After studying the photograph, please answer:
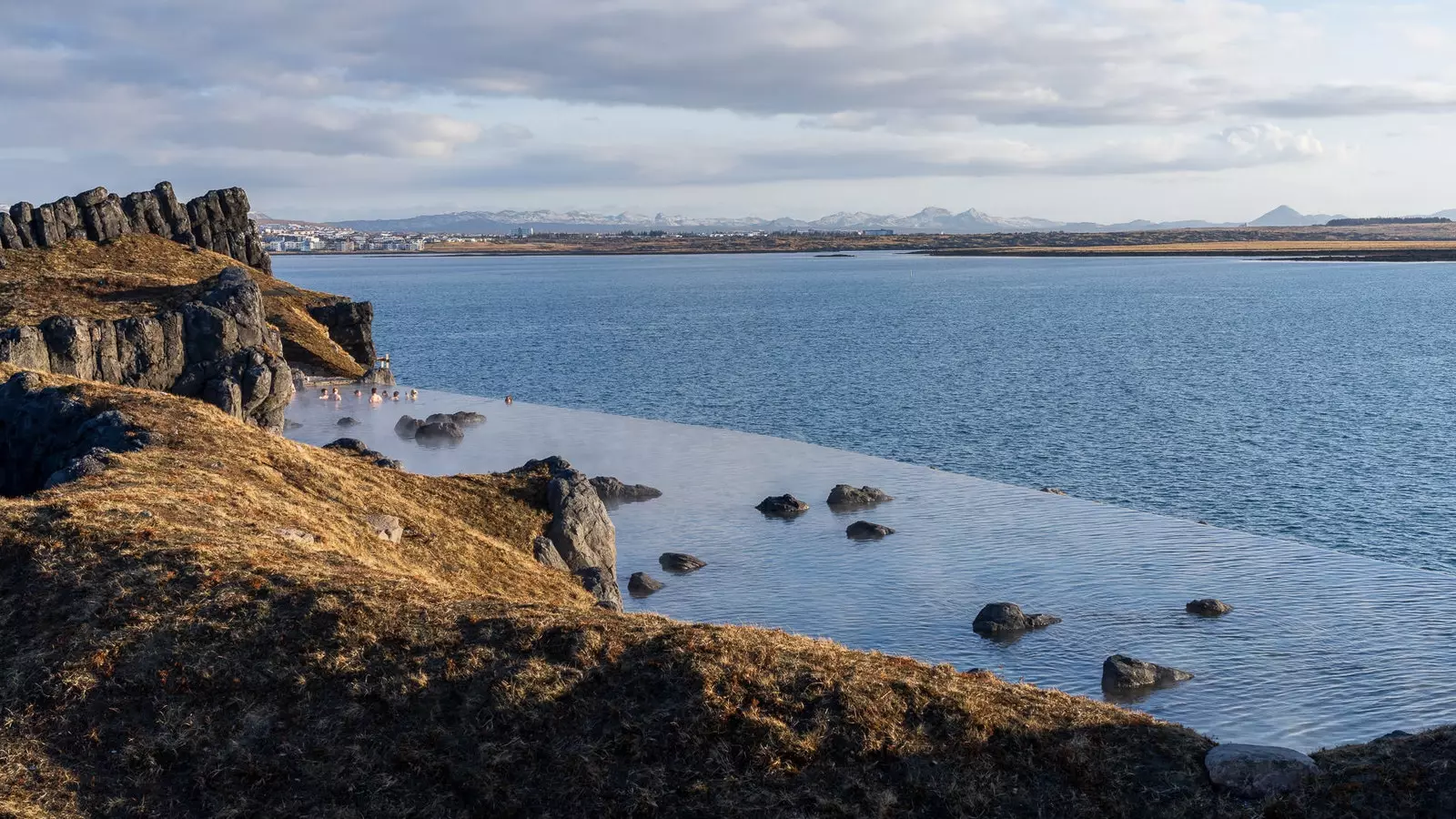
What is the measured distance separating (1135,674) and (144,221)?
125 metres

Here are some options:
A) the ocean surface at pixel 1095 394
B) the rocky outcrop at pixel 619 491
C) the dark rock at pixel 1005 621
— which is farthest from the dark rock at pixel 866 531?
the rocky outcrop at pixel 619 491

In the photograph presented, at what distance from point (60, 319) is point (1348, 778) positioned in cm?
7115

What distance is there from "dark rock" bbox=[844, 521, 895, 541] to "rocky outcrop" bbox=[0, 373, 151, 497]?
30.7 m

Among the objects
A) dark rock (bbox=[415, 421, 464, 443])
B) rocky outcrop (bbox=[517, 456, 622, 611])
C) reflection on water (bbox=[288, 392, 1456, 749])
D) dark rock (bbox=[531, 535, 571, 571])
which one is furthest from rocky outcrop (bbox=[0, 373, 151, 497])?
dark rock (bbox=[415, 421, 464, 443])

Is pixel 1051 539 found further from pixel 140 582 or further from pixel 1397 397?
pixel 1397 397

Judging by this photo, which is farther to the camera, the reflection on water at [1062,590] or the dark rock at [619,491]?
the dark rock at [619,491]

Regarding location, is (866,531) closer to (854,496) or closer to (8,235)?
(854,496)

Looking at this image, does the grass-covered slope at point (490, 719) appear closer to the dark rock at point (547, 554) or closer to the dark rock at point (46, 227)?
the dark rock at point (547, 554)

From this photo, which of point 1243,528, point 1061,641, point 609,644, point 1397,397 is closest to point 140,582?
point 609,644

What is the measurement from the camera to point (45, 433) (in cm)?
3938

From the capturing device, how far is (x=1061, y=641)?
132ft

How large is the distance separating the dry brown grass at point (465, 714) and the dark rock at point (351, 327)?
3972 inches

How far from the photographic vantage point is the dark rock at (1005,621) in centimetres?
4062

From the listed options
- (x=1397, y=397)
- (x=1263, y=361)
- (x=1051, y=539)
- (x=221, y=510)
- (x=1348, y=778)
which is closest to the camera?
(x=1348, y=778)
